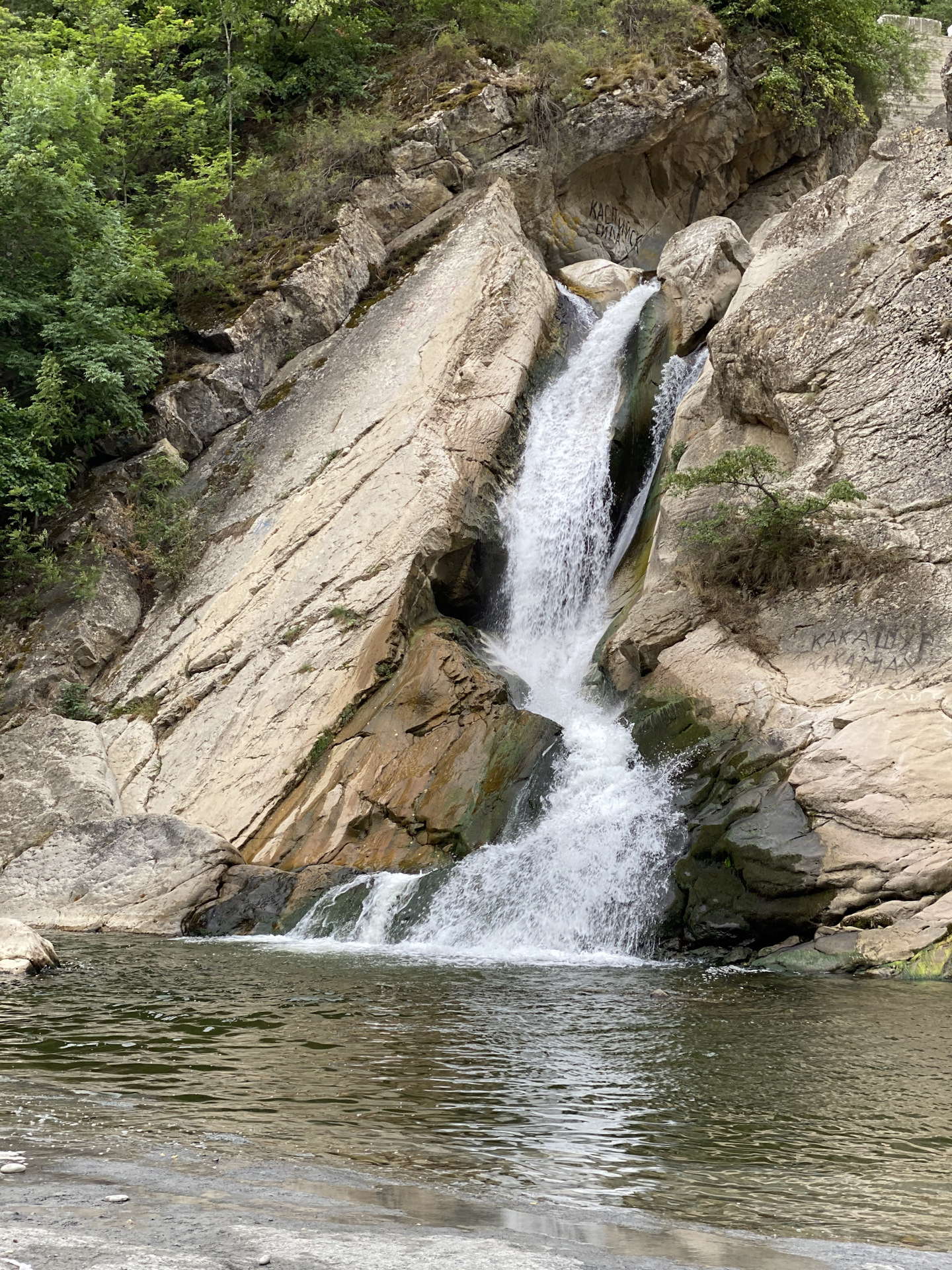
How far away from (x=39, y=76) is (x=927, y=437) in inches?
683

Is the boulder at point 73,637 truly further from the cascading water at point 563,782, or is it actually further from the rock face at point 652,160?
the rock face at point 652,160

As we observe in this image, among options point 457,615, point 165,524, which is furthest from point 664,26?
point 165,524

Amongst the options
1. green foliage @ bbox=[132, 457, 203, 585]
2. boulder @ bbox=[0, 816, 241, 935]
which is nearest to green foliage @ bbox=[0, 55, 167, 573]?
green foliage @ bbox=[132, 457, 203, 585]

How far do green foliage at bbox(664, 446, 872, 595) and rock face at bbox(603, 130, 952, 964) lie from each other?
28cm

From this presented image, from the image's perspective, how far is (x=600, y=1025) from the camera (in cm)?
796

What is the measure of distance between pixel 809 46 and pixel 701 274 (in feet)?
34.4

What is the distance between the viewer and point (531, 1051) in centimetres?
711

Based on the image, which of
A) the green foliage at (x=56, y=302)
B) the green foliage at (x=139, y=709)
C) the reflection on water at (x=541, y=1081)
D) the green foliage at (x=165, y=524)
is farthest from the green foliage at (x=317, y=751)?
the green foliage at (x=56, y=302)

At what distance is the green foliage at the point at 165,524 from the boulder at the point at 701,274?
978 centimetres

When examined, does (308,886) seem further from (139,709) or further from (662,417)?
(662,417)

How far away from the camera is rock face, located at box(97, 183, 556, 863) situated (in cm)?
1672

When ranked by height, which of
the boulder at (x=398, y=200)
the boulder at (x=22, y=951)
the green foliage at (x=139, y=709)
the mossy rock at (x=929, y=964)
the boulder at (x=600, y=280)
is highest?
the boulder at (x=398, y=200)

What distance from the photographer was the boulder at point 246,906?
562 inches

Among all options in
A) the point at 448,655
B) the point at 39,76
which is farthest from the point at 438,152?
the point at 448,655
